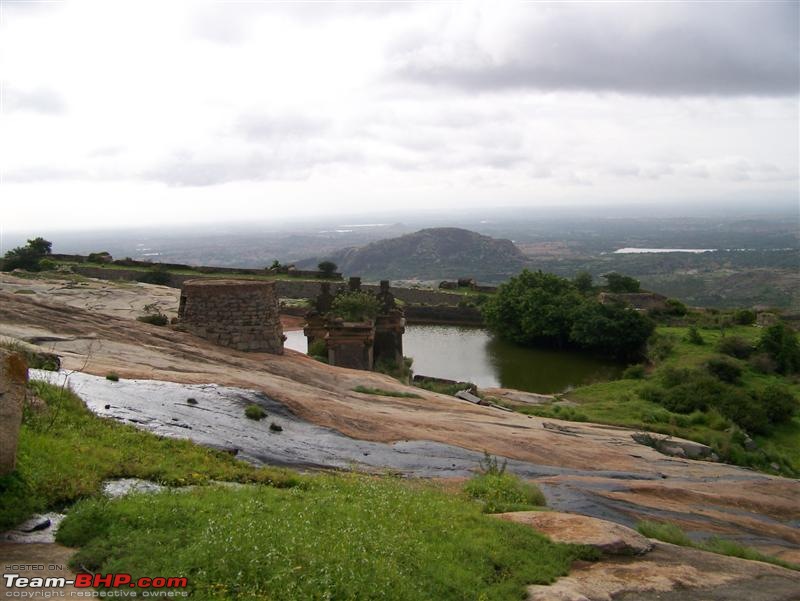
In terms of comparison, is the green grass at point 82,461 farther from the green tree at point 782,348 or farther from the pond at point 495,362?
the green tree at point 782,348

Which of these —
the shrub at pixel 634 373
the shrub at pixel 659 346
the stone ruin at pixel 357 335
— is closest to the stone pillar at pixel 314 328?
the stone ruin at pixel 357 335

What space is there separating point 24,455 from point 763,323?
33.4 meters

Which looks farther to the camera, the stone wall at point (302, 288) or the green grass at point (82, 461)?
the stone wall at point (302, 288)

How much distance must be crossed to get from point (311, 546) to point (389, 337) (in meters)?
15.2

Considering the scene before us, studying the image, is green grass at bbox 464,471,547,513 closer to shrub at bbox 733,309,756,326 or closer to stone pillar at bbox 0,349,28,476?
stone pillar at bbox 0,349,28,476

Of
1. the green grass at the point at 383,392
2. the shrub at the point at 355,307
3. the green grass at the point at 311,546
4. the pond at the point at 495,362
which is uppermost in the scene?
the shrub at the point at 355,307

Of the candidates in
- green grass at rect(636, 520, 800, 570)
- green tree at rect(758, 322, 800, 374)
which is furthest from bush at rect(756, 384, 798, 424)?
green grass at rect(636, 520, 800, 570)

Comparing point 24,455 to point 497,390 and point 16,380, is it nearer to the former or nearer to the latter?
point 16,380

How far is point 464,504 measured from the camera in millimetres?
7070

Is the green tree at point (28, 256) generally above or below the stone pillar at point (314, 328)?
above

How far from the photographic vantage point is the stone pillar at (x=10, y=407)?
205 inches

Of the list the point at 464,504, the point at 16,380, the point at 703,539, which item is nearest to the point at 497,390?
the point at 703,539

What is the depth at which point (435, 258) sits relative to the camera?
311ft

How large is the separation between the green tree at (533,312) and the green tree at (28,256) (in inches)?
892
